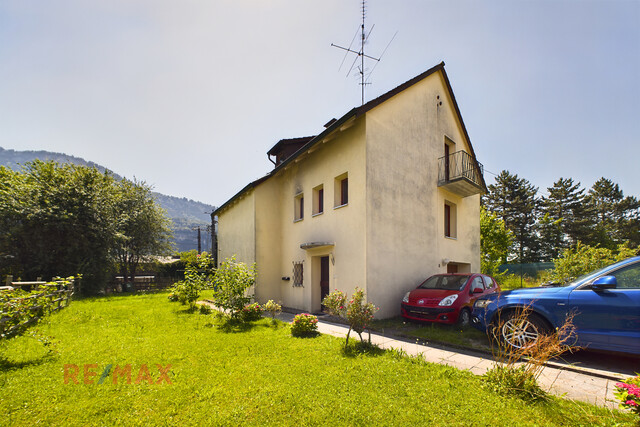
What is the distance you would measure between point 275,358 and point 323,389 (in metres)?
1.48

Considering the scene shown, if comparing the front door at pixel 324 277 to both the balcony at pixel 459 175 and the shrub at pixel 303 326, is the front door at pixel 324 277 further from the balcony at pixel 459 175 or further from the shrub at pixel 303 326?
the balcony at pixel 459 175

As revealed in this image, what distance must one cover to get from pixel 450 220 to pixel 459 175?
2.05 metres

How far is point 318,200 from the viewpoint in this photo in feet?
36.3

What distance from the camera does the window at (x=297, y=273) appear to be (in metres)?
11.2

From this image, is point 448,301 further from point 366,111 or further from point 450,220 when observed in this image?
point 450,220

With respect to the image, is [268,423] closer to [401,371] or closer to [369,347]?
[401,371]

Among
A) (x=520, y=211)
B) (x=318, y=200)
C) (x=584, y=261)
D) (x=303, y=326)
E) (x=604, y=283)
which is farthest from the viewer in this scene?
(x=520, y=211)

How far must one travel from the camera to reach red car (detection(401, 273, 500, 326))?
6.94 metres

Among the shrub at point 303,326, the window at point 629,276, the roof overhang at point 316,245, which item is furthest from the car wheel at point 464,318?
the roof overhang at point 316,245

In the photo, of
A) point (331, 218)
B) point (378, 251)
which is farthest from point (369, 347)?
point (331, 218)

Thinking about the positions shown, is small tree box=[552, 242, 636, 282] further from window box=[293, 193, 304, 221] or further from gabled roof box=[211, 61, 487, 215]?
window box=[293, 193, 304, 221]

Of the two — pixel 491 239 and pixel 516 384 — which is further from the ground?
pixel 491 239

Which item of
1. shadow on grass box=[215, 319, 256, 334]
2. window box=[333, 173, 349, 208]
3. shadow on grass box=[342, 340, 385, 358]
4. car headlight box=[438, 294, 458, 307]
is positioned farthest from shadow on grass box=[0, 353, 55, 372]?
car headlight box=[438, 294, 458, 307]

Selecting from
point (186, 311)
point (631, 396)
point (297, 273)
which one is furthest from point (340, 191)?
point (631, 396)
